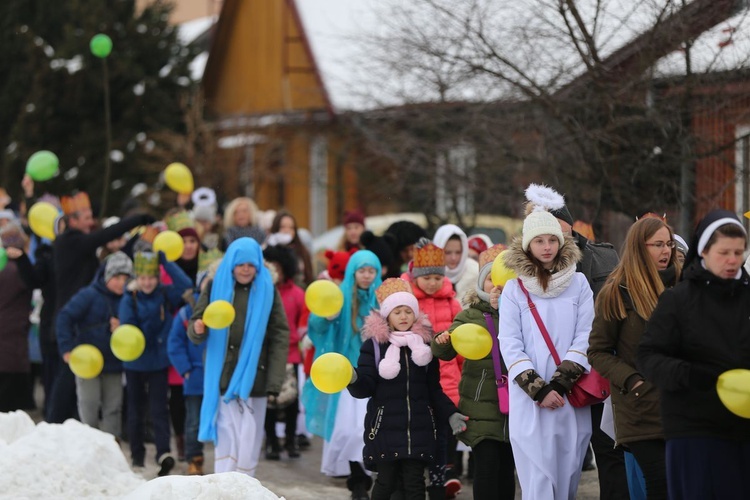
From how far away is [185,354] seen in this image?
1058 centimetres

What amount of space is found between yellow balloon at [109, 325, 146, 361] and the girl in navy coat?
17.4 inches

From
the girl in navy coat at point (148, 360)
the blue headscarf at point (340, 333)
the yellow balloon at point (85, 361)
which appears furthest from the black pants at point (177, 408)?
the blue headscarf at point (340, 333)

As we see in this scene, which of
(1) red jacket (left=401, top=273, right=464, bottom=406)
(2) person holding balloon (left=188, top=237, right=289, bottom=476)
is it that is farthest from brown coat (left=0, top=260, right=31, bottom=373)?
(1) red jacket (left=401, top=273, right=464, bottom=406)

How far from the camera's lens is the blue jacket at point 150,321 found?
35.7ft

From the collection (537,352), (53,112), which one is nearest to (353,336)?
(537,352)

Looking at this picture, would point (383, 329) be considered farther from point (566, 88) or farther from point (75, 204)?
point (75, 204)

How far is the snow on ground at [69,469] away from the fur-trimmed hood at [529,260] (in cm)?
191

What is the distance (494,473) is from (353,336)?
2.61 m

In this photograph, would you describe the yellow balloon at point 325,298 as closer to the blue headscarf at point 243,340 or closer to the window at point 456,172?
the blue headscarf at point 243,340

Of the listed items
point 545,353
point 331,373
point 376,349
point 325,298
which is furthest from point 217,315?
point 545,353

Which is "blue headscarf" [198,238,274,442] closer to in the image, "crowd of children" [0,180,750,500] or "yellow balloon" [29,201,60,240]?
"crowd of children" [0,180,750,500]

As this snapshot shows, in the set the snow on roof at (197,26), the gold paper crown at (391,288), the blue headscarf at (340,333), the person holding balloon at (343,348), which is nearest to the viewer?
the gold paper crown at (391,288)

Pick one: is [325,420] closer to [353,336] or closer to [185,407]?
[353,336]

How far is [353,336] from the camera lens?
32.4 feet
